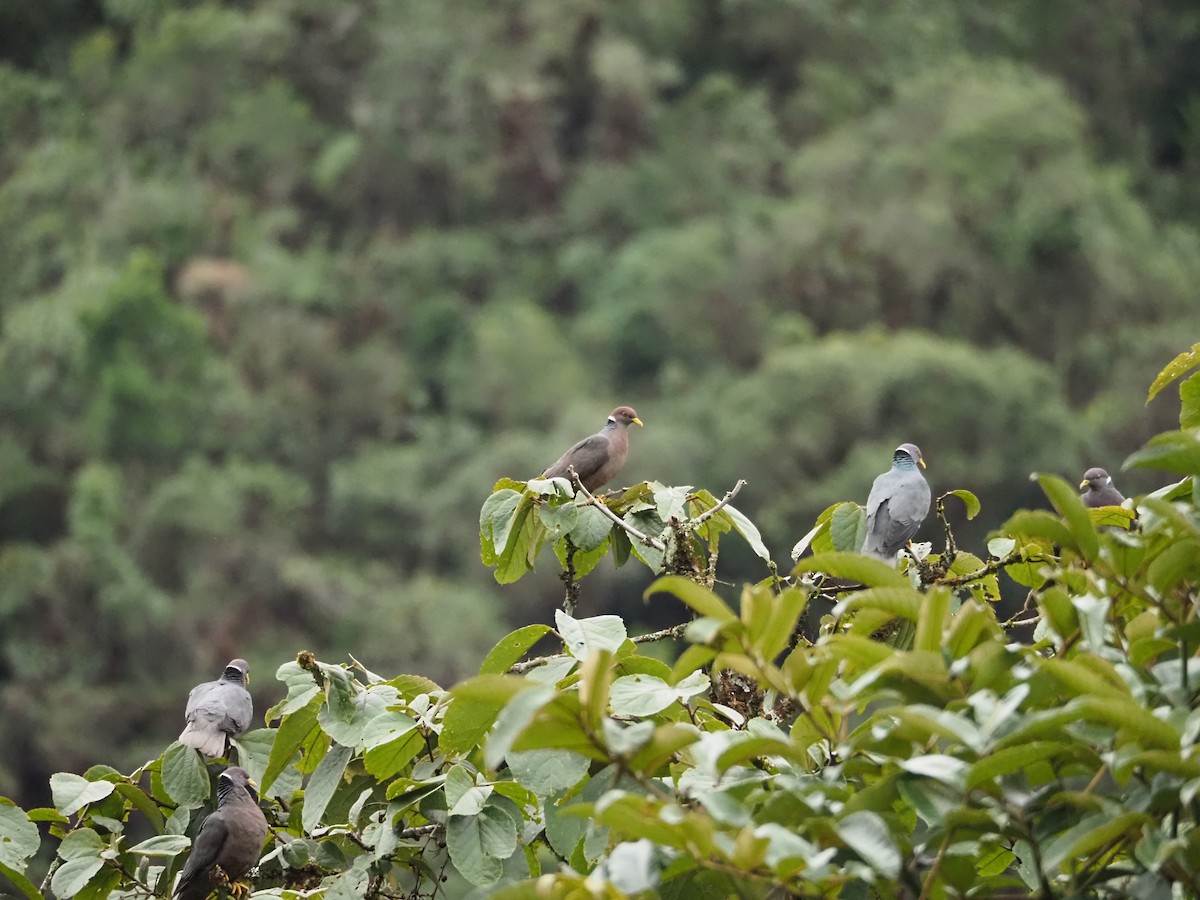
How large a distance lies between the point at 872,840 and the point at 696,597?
1.18ft

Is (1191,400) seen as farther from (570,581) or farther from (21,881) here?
(21,881)

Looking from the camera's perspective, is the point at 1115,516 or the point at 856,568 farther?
the point at 1115,516

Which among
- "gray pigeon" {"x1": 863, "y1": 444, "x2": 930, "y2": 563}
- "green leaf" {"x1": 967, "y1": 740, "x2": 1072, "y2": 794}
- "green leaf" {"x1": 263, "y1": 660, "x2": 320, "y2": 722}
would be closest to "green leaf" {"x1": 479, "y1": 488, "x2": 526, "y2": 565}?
"green leaf" {"x1": 263, "y1": 660, "x2": 320, "y2": 722}

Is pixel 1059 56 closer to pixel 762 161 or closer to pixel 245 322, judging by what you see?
pixel 762 161

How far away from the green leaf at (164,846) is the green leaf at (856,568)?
4.11 feet

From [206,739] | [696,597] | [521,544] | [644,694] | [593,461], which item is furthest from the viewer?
[593,461]

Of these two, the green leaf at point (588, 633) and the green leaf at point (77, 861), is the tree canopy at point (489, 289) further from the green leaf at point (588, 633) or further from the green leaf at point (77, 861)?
the green leaf at point (588, 633)

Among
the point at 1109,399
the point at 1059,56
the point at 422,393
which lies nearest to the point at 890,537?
the point at 1109,399

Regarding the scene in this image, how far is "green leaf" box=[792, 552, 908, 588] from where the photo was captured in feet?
7.15

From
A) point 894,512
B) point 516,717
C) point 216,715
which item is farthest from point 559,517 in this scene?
point 894,512

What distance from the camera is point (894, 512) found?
14.3 feet

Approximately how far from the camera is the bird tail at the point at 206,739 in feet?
11.9

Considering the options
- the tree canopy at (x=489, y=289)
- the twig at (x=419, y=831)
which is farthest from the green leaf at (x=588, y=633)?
the tree canopy at (x=489, y=289)

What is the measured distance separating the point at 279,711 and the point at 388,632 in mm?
18742
